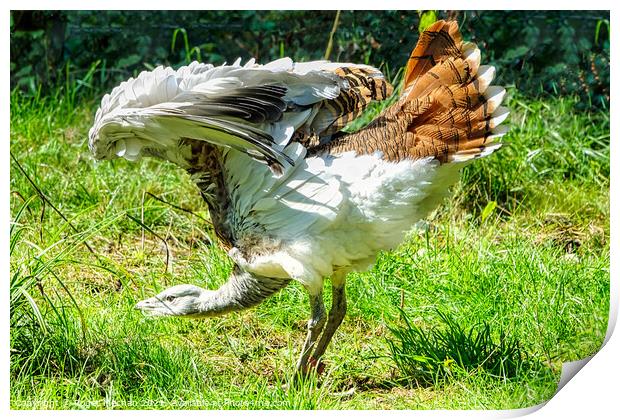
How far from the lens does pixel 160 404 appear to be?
3.77 metres

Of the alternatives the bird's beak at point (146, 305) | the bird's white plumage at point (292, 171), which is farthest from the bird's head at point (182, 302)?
the bird's white plumage at point (292, 171)

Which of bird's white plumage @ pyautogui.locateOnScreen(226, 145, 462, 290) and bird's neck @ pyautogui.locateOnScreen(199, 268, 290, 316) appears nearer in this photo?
bird's white plumage @ pyautogui.locateOnScreen(226, 145, 462, 290)

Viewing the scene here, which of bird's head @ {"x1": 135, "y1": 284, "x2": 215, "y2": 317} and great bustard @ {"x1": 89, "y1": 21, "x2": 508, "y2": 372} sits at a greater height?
great bustard @ {"x1": 89, "y1": 21, "x2": 508, "y2": 372}

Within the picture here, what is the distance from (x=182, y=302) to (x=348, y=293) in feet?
Answer: 2.87

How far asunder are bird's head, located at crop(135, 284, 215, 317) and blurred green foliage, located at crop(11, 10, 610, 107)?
2.54 metres

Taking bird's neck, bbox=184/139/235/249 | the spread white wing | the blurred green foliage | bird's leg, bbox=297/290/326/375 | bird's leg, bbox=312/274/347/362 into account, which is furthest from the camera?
the blurred green foliage

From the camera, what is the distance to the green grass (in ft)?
12.7

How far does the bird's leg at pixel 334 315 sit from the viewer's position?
157 inches

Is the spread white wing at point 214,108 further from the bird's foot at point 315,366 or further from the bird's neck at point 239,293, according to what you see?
the bird's foot at point 315,366

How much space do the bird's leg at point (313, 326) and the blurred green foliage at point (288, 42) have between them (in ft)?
8.43

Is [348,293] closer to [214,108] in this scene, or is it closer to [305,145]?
[305,145]

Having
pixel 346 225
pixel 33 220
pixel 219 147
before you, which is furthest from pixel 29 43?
pixel 346 225

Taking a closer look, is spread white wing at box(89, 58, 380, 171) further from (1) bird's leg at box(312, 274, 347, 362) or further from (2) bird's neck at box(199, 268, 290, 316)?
(1) bird's leg at box(312, 274, 347, 362)

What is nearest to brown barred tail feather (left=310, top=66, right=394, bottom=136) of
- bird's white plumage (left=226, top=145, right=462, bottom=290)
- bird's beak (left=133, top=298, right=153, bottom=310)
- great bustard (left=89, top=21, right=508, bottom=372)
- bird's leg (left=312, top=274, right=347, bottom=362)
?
great bustard (left=89, top=21, right=508, bottom=372)
